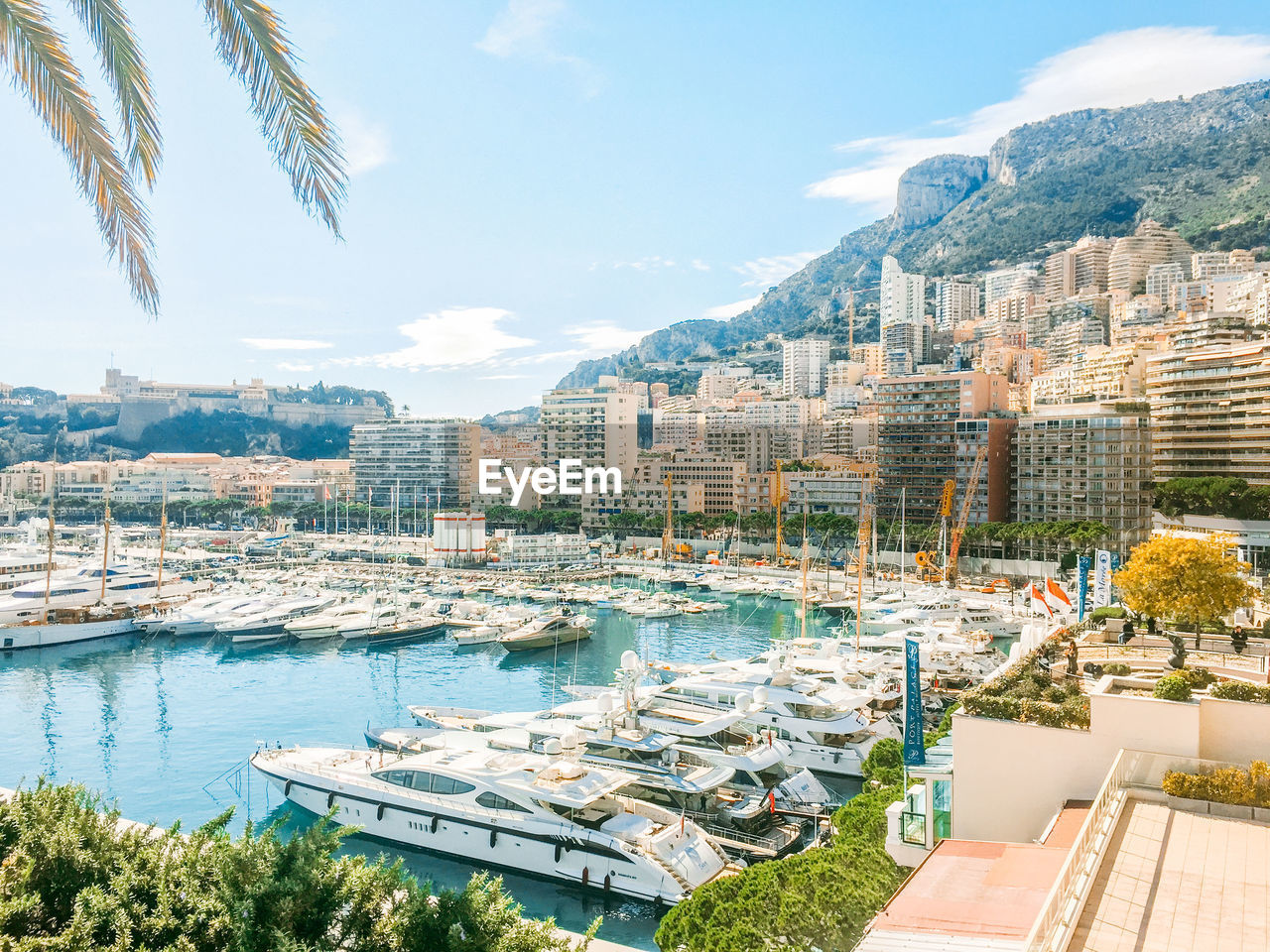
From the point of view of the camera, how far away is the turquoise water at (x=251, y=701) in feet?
47.5

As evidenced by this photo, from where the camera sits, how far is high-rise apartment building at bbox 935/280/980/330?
109312mm

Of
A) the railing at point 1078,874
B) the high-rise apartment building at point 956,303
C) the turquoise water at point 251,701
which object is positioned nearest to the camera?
the railing at point 1078,874

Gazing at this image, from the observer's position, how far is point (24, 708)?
21406 millimetres

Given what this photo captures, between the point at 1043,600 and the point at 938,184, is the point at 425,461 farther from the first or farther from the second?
the point at 938,184

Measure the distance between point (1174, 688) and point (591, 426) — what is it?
210 ft

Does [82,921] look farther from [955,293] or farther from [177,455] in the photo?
[955,293]

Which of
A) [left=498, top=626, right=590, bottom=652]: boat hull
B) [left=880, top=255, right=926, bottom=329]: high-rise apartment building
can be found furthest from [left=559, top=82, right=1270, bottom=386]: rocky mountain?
[left=498, top=626, right=590, bottom=652]: boat hull

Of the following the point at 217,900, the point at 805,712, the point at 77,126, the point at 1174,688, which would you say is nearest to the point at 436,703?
the point at 805,712

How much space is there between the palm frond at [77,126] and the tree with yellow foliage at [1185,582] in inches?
421

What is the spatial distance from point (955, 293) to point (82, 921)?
116841 mm

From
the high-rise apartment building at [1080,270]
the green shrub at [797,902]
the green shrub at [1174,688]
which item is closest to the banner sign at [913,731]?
the green shrub at [797,902]

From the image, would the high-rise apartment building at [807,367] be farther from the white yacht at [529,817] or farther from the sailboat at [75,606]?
the white yacht at [529,817]

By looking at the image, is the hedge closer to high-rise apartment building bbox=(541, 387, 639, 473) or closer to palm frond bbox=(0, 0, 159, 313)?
palm frond bbox=(0, 0, 159, 313)

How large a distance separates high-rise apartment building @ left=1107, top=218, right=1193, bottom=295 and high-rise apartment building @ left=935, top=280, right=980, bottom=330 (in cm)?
2132
